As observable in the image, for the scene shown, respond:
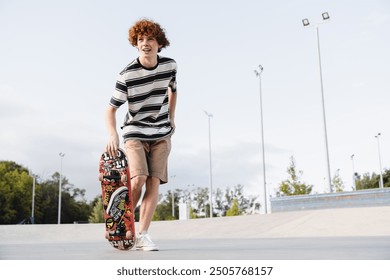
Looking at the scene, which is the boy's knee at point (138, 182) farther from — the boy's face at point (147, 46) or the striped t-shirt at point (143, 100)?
the boy's face at point (147, 46)

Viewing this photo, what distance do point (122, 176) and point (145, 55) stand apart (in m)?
1.13

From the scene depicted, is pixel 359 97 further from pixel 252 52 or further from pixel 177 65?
pixel 177 65

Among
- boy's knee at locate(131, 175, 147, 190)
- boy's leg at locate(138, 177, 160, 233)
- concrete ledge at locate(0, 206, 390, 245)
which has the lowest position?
concrete ledge at locate(0, 206, 390, 245)

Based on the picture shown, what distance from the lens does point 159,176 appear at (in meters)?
4.07

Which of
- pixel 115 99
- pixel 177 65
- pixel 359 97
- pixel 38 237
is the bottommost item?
pixel 38 237

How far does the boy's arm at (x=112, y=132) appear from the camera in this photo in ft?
12.7

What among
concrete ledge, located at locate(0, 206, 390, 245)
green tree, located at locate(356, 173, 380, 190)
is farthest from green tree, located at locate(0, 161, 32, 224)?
green tree, located at locate(356, 173, 380, 190)

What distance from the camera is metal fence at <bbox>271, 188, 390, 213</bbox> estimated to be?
62.3ft

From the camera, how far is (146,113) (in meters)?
4.11

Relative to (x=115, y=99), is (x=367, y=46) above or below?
above

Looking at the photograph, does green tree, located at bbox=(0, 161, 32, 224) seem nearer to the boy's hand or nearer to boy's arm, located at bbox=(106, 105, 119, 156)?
boy's arm, located at bbox=(106, 105, 119, 156)

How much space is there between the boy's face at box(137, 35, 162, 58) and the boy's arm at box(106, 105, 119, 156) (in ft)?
1.92
